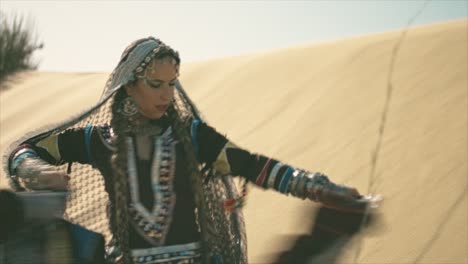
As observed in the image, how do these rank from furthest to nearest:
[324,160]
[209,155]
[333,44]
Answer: [333,44]
[324,160]
[209,155]

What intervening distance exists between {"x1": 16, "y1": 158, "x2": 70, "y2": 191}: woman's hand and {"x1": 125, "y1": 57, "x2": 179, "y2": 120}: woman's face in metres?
0.44

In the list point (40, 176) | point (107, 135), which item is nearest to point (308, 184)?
point (107, 135)

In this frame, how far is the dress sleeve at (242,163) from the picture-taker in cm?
229

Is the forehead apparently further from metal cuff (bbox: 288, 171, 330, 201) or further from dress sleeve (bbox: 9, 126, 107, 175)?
metal cuff (bbox: 288, 171, 330, 201)

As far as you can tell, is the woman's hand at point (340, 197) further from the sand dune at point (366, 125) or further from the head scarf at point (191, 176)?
the head scarf at point (191, 176)

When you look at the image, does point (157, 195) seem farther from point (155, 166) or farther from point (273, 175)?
point (273, 175)

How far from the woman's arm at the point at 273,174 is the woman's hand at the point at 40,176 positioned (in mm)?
585

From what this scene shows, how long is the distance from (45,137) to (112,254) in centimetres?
55

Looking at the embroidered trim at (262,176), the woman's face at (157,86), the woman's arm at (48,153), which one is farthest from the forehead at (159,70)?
the embroidered trim at (262,176)

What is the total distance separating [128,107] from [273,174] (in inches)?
25.0

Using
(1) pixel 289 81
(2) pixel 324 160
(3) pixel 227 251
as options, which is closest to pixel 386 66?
(1) pixel 289 81

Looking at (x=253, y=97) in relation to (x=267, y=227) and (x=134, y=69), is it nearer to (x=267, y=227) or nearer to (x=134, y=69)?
(x=267, y=227)

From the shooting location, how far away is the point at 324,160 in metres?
6.66

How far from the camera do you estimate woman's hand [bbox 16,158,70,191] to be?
2117 mm
